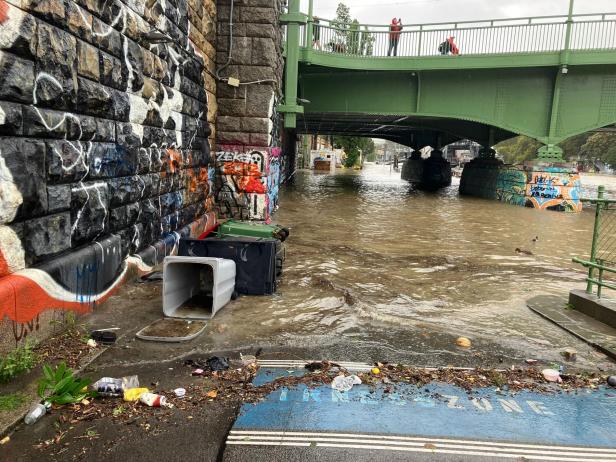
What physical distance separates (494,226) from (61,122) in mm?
15172

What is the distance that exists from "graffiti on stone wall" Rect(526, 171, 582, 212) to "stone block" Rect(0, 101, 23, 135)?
79.9 feet

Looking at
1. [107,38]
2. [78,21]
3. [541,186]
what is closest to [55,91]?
[78,21]

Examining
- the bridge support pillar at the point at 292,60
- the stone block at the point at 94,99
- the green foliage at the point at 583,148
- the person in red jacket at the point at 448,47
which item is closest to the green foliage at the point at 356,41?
the person in red jacket at the point at 448,47

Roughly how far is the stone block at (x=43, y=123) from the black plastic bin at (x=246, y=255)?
2272mm

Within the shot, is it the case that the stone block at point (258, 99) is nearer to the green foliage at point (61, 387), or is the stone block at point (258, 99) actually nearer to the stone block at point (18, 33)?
the stone block at point (18, 33)

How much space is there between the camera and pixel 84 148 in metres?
5.64

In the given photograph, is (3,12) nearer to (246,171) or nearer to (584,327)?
(584,327)

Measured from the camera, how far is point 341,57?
20.2 m

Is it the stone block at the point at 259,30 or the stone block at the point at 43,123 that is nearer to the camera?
the stone block at the point at 43,123

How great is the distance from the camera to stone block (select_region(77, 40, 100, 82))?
5.46 meters

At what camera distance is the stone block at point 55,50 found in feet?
15.4

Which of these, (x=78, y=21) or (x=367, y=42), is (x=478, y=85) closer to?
(x=367, y=42)

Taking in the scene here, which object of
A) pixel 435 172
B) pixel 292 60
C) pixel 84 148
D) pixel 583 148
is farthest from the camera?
pixel 583 148

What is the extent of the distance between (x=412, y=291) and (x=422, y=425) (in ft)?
14.5
